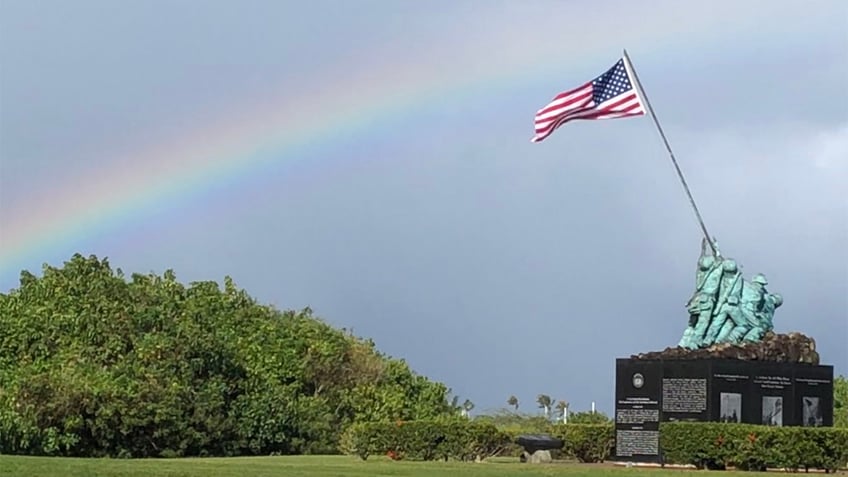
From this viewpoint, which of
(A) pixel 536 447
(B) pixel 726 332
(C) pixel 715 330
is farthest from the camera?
(C) pixel 715 330

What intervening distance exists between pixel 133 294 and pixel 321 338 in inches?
405

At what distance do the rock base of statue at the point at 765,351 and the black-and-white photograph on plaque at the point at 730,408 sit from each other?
0.99 metres

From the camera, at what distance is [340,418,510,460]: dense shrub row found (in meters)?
32.8

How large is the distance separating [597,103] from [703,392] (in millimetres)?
7922

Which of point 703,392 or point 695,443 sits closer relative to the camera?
point 695,443

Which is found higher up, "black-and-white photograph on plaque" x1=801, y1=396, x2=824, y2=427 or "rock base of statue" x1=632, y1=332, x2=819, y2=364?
"rock base of statue" x1=632, y1=332, x2=819, y2=364

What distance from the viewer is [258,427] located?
1715 inches

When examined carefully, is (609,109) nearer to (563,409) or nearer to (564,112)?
(564,112)

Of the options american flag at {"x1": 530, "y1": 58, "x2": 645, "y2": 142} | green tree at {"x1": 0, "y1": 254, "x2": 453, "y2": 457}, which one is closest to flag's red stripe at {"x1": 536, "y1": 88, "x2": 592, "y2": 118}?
american flag at {"x1": 530, "y1": 58, "x2": 645, "y2": 142}

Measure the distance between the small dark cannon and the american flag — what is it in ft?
24.3

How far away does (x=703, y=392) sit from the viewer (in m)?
32.8

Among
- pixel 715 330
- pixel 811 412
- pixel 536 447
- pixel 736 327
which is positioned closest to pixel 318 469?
pixel 536 447

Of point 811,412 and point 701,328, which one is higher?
point 701,328

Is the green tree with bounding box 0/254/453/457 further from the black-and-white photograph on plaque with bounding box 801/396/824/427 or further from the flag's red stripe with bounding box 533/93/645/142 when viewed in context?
the black-and-white photograph on plaque with bounding box 801/396/824/427
